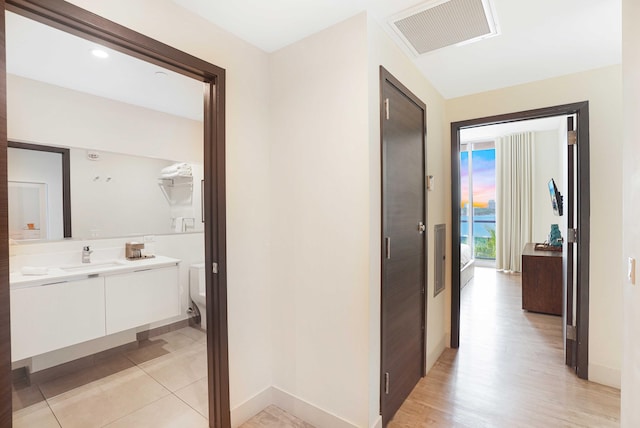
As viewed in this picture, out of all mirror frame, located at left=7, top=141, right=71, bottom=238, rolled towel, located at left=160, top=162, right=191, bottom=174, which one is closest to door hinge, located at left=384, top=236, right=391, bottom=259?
rolled towel, located at left=160, top=162, right=191, bottom=174

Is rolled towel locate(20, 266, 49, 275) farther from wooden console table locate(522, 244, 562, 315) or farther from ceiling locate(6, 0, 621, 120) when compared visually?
wooden console table locate(522, 244, 562, 315)

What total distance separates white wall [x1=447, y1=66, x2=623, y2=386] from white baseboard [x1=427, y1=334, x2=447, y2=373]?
1107mm

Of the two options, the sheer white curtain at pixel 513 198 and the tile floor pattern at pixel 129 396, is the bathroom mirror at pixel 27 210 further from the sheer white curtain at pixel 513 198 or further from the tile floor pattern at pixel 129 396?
the sheer white curtain at pixel 513 198

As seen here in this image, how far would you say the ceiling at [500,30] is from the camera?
5.35 ft

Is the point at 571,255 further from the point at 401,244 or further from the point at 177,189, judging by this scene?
the point at 177,189

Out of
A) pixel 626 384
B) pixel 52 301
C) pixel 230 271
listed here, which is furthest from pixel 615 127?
pixel 52 301

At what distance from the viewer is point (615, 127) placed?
230 centimetres

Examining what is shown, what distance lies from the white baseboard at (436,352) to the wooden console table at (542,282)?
1861mm

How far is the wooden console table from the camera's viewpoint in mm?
3906

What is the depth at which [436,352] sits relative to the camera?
110 inches

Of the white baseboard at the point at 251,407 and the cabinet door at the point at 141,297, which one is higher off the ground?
the cabinet door at the point at 141,297

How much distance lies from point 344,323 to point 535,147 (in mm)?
6426

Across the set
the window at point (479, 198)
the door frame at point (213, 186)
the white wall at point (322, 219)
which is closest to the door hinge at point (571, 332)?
the white wall at point (322, 219)

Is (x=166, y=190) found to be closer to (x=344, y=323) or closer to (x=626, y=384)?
(x=344, y=323)
